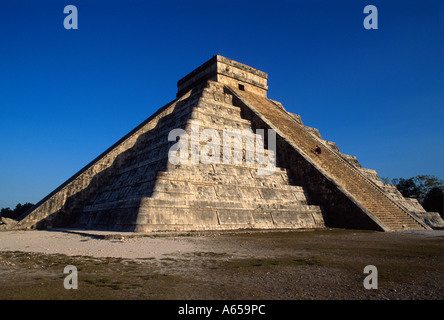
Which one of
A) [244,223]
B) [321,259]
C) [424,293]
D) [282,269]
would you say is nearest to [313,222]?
[244,223]

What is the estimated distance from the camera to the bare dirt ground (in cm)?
314

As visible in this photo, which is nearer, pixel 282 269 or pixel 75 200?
pixel 282 269

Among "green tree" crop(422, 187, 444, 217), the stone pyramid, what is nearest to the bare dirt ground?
the stone pyramid

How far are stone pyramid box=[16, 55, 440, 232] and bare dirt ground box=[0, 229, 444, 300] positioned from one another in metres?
3.13

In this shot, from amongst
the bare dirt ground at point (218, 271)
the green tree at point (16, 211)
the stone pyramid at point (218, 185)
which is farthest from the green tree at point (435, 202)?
the green tree at point (16, 211)

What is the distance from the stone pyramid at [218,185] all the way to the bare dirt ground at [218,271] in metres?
3.13

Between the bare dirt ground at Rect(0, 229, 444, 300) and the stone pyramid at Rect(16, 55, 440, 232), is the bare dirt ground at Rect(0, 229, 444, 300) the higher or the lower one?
the lower one

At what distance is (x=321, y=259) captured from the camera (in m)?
5.19

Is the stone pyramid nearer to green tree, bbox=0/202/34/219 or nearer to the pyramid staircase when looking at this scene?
the pyramid staircase

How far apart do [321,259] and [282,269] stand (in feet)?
3.81

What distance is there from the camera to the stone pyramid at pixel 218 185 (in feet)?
32.2

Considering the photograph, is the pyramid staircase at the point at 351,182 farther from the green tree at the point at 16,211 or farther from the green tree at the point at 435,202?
the green tree at the point at 16,211
